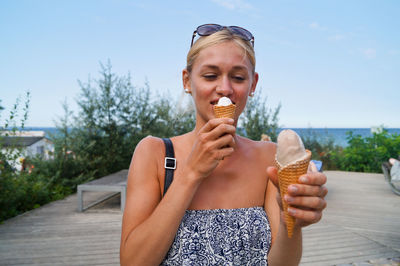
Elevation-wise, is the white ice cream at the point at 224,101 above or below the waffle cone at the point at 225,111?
above

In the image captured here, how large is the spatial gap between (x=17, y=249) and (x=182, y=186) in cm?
385

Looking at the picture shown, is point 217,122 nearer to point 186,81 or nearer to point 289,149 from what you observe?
point 289,149

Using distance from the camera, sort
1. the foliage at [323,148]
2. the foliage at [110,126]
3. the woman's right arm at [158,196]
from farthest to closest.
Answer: the foliage at [323,148] → the foliage at [110,126] → the woman's right arm at [158,196]

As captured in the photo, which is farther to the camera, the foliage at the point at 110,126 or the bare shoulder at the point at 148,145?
the foliage at the point at 110,126

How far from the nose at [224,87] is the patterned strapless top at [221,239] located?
561 millimetres

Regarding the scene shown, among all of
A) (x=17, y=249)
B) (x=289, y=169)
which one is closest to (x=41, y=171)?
(x=17, y=249)

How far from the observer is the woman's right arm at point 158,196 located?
3.63ft

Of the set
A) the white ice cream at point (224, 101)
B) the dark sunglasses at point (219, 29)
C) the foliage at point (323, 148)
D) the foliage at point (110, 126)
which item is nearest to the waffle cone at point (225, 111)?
the white ice cream at point (224, 101)

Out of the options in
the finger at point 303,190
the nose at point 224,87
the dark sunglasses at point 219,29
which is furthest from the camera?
the dark sunglasses at point 219,29

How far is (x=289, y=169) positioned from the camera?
0.98 m

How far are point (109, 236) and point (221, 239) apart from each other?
361cm

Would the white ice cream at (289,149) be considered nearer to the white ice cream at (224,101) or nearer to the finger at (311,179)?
the finger at (311,179)

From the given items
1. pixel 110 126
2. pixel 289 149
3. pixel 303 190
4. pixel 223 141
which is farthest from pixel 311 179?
pixel 110 126

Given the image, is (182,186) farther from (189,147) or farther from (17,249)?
(17,249)
